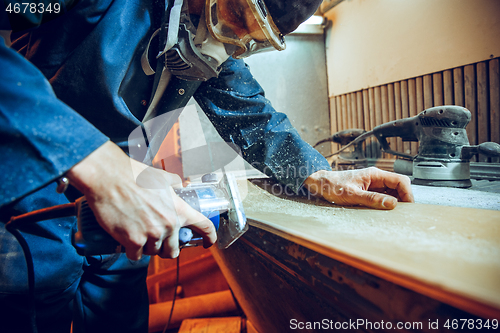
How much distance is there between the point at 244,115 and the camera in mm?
1084

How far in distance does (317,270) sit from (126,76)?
2.76 feet

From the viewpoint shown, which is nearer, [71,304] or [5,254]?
[5,254]

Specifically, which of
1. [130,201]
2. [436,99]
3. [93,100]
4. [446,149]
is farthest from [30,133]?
[436,99]

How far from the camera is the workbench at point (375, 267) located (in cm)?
31

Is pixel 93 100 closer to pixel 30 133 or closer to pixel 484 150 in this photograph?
pixel 30 133

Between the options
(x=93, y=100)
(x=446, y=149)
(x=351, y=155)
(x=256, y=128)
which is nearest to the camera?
(x=93, y=100)

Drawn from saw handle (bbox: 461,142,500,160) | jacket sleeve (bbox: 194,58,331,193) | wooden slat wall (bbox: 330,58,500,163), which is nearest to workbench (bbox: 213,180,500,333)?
jacket sleeve (bbox: 194,58,331,193)

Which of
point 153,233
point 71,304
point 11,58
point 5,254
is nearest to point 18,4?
point 11,58

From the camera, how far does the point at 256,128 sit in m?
1.07

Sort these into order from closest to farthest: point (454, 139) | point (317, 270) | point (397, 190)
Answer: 1. point (317, 270)
2. point (397, 190)
3. point (454, 139)

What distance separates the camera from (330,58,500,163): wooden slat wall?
1.45 metres

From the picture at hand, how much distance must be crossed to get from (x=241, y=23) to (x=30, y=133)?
0.66m

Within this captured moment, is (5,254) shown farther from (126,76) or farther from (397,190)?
(397,190)

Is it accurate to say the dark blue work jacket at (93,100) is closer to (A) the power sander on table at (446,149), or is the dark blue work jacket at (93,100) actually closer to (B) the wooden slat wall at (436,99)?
(A) the power sander on table at (446,149)
